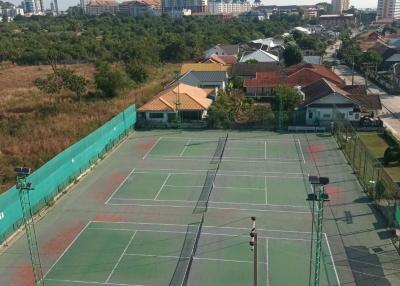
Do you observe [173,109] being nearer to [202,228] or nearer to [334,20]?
[202,228]

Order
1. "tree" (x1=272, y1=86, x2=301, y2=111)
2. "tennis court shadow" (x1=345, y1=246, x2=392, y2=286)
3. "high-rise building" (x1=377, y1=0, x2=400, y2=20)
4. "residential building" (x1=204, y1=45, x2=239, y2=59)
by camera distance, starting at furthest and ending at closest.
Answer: "high-rise building" (x1=377, y1=0, x2=400, y2=20), "residential building" (x1=204, y1=45, x2=239, y2=59), "tree" (x1=272, y1=86, x2=301, y2=111), "tennis court shadow" (x1=345, y1=246, x2=392, y2=286)

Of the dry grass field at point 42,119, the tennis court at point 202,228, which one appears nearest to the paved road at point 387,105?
the tennis court at point 202,228

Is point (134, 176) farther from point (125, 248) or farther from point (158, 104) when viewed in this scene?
point (158, 104)

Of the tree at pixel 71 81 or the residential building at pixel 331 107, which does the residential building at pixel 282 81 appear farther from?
the tree at pixel 71 81

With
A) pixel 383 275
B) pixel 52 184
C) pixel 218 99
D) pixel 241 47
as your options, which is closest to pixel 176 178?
pixel 52 184

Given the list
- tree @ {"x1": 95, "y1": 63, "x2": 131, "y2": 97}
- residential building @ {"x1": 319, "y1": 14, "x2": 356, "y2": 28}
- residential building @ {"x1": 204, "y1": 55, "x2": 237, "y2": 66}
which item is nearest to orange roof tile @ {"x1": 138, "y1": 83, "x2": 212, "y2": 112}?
tree @ {"x1": 95, "y1": 63, "x2": 131, "y2": 97}

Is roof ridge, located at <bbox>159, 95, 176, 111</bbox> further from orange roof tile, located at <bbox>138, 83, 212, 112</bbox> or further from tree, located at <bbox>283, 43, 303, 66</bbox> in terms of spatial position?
tree, located at <bbox>283, 43, 303, 66</bbox>

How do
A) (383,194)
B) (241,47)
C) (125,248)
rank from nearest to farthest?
(125,248) → (383,194) → (241,47)
